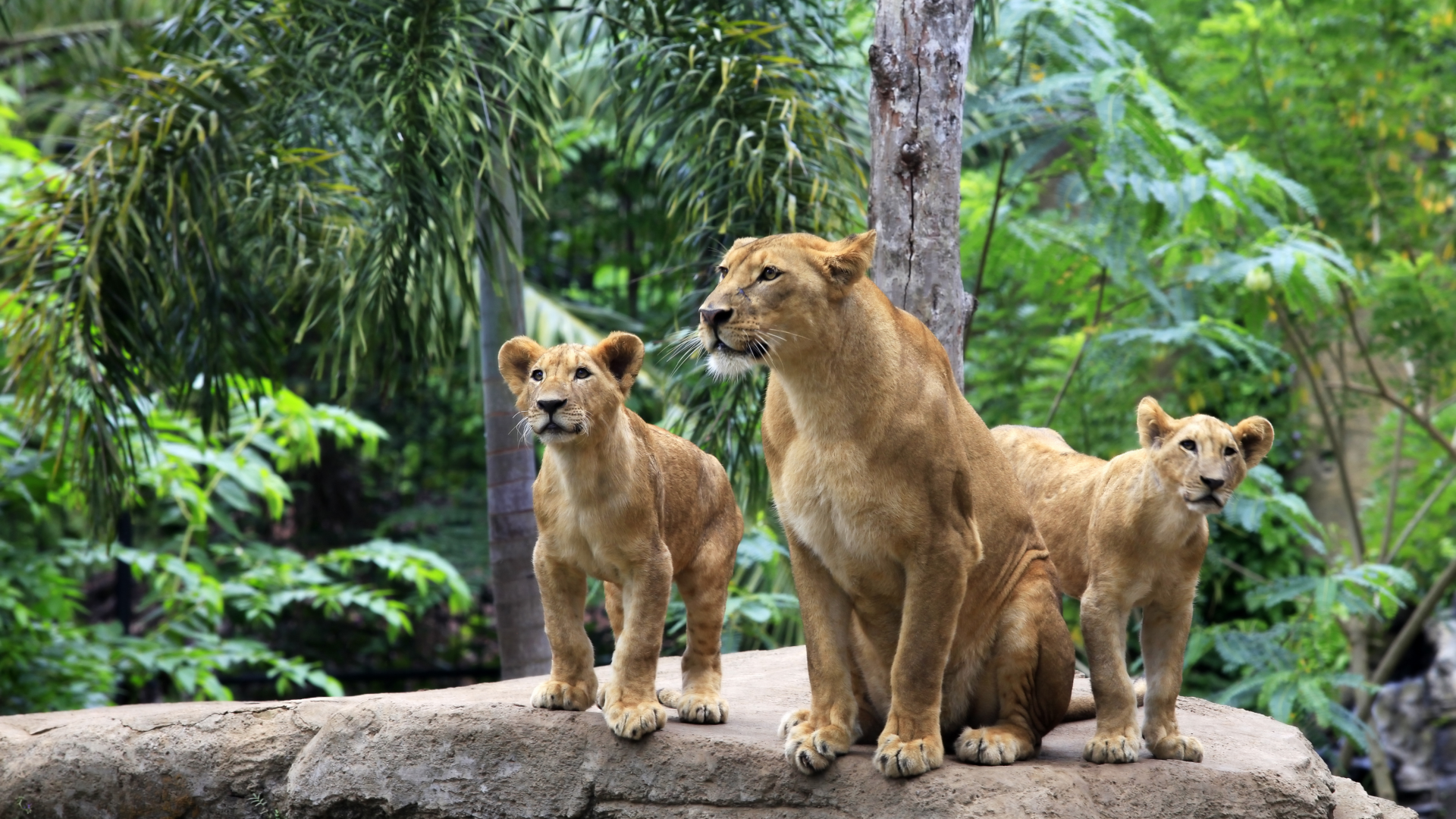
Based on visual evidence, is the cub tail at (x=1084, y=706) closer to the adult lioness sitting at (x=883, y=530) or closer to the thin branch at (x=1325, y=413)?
the adult lioness sitting at (x=883, y=530)

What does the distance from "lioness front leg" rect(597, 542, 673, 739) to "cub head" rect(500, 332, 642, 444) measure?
1.69ft

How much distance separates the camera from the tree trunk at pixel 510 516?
6.81 meters

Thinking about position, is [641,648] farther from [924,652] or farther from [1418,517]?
[1418,517]

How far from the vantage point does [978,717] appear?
4.02 meters

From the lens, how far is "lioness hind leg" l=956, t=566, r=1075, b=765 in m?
3.89

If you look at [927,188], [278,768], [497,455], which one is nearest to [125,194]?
[497,455]

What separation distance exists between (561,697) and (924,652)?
132 cm

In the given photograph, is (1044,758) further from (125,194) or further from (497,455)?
(125,194)

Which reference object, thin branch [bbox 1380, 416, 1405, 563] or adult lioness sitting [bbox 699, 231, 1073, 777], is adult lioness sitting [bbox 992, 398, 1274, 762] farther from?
thin branch [bbox 1380, 416, 1405, 563]

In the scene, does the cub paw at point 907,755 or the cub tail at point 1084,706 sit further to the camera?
the cub tail at point 1084,706

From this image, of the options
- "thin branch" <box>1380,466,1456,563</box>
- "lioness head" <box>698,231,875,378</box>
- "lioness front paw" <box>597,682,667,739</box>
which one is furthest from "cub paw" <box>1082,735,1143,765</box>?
"thin branch" <box>1380,466,1456,563</box>

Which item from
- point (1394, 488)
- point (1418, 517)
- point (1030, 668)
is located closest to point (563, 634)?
point (1030, 668)

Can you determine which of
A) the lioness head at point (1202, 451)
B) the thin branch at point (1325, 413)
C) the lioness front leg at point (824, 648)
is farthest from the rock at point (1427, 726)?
the lioness front leg at point (824, 648)

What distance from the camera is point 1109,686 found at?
379 centimetres
